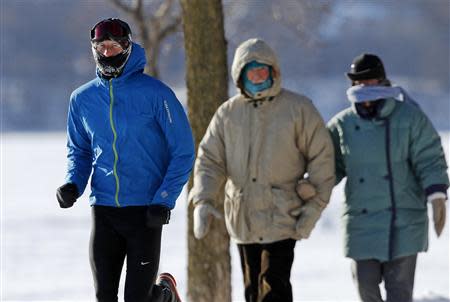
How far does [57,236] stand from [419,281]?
7263mm

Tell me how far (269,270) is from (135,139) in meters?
1.02

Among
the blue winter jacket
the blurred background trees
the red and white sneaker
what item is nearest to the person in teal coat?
the red and white sneaker

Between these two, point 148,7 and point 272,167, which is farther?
point 148,7

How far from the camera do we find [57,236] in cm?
1803

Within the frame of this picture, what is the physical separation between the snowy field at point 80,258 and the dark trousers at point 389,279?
279 cm

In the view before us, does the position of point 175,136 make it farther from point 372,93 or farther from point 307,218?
point 372,93

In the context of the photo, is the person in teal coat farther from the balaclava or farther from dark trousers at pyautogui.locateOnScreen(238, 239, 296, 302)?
the balaclava

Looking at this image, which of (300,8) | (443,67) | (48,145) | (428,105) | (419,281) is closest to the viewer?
(300,8)

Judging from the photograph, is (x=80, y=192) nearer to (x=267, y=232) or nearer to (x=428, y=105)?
(x=267, y=232)

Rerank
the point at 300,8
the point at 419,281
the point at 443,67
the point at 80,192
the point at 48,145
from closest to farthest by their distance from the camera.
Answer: the point at 80,192
the point at 300,8
the point at 419,281
the point at 48,145
the point at 443,67

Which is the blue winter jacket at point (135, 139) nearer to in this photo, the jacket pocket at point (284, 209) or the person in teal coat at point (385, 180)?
the jacket pocket at point (284, 209)

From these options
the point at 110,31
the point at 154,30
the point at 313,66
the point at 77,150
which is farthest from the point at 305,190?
the point at 313,66

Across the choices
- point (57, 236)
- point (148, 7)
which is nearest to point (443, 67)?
point (57, 236)

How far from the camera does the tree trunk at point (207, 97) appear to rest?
25.0 ft
